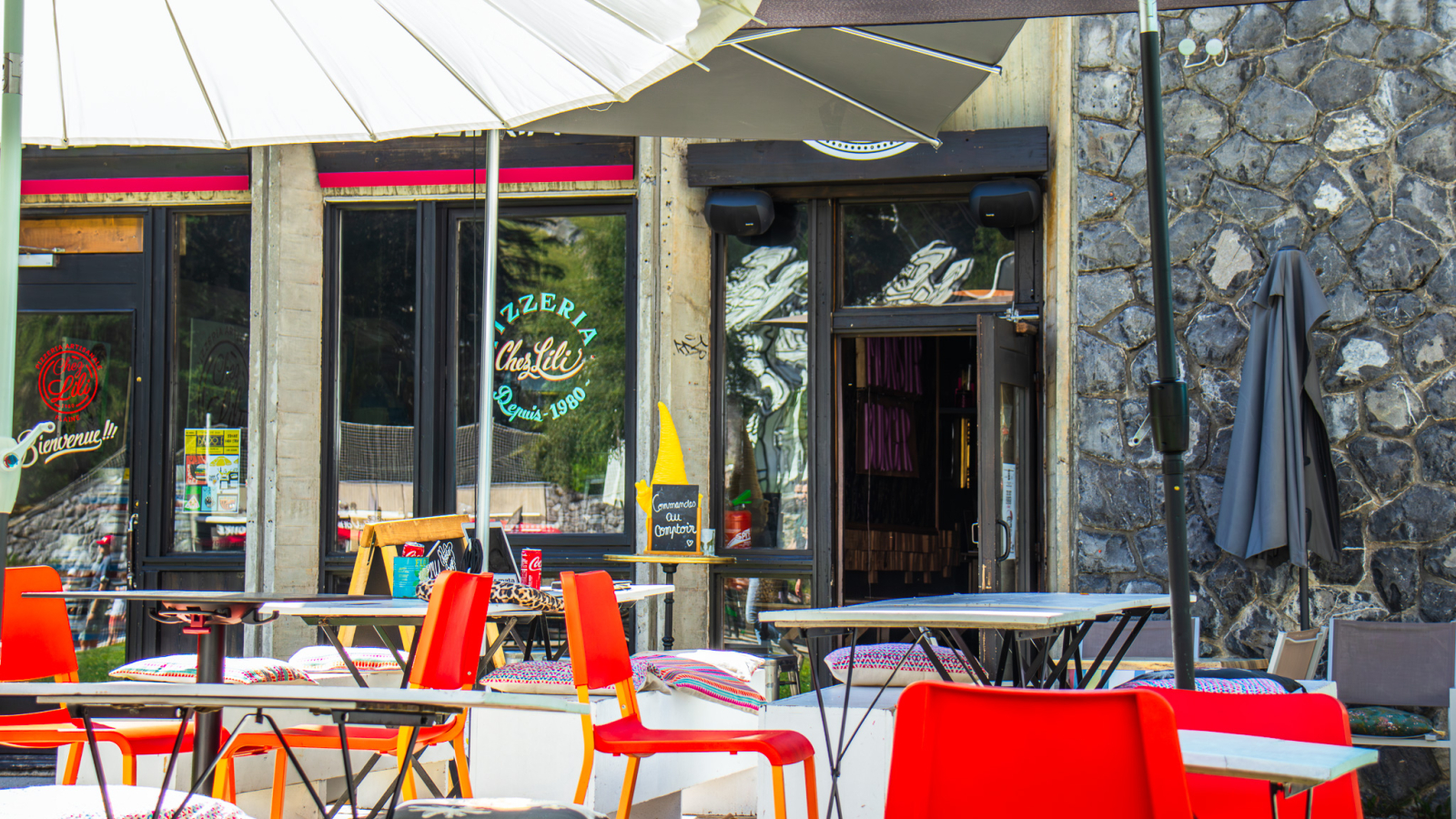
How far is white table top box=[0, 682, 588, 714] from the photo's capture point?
186 cm

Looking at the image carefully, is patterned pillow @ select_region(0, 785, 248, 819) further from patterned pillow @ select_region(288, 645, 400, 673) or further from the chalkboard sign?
the chalkboard sign

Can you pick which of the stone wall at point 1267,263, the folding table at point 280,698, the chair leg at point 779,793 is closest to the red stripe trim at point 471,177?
the stone wall at point 1267,263

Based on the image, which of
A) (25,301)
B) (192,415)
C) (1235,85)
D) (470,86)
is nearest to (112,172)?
(25,301)

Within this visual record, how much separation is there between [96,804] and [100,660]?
593 centimetres

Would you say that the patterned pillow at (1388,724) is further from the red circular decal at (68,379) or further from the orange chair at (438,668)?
the red circular decal at (68,379)

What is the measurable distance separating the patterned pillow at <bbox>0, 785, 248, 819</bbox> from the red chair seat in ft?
4.91

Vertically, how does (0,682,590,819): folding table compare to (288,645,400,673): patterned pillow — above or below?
above

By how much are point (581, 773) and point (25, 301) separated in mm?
5611

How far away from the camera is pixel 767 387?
7.14 m

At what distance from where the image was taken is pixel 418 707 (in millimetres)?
2061

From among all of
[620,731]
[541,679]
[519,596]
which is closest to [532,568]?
[519,596]

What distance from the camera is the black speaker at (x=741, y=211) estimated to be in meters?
6.92

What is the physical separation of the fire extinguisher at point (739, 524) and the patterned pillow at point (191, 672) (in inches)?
121

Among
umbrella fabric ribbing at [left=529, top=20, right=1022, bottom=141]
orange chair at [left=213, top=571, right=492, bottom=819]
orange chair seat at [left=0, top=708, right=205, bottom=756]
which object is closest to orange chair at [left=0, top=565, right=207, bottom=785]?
orange chair seat at [left=0, top=708, right=205, bottom=756]
